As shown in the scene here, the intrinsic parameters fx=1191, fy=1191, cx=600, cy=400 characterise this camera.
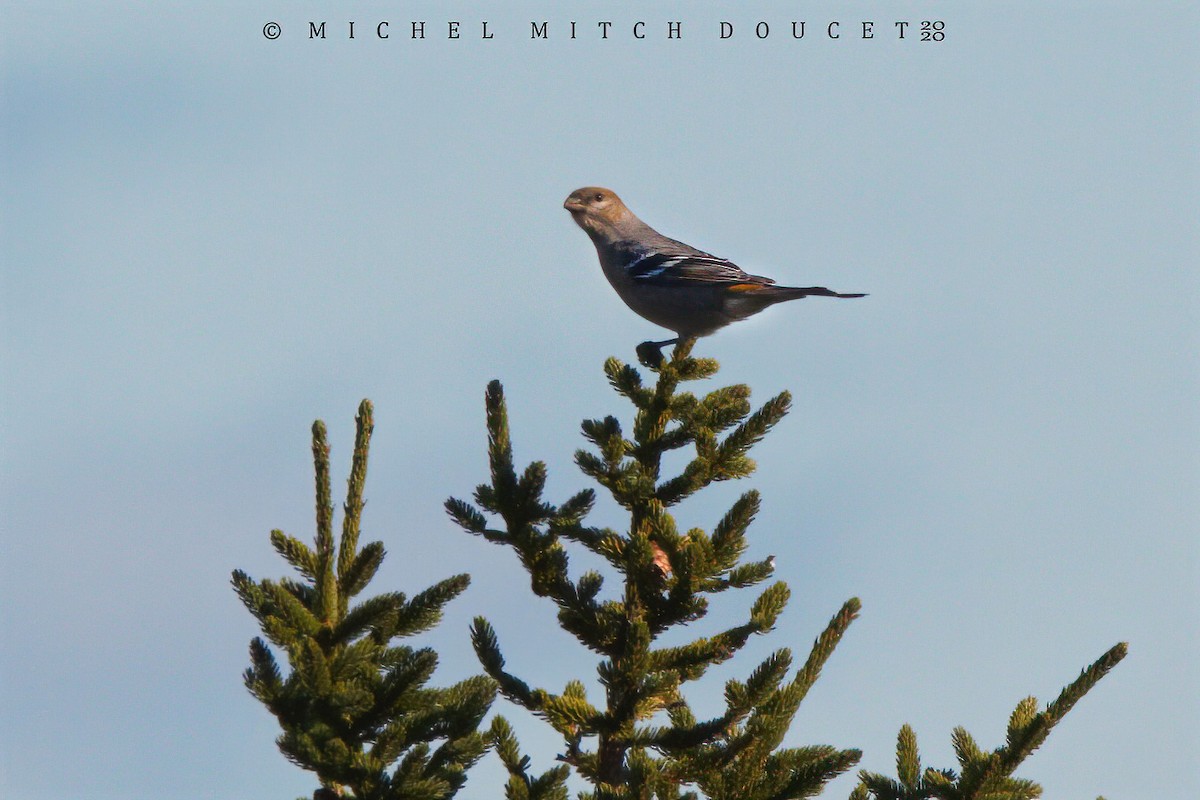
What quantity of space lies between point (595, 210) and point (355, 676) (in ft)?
23.4

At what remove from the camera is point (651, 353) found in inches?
312

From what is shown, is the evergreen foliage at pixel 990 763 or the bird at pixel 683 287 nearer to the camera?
the evergreen foliage at pixel 990 763

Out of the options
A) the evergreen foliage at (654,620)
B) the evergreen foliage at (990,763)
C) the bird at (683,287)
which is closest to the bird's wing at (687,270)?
the bird at (683,287)

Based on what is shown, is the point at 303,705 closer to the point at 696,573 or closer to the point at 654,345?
the point at 696,573

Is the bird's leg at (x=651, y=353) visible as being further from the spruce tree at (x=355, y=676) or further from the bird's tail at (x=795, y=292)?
the spruce tree at (x=355, y=676)

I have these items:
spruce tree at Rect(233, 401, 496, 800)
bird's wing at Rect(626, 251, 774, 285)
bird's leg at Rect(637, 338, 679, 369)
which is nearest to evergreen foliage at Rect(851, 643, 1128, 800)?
spruce tree at Rect(233, 401, 496, 800)

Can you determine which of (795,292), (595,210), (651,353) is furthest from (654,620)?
(595,210)

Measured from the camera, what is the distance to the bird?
8.88 meters

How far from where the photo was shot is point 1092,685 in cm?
418

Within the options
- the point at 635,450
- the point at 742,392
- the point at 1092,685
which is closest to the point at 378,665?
the point at 635,450

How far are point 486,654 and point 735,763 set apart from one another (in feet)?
3.48

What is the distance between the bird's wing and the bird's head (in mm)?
977

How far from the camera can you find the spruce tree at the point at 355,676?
3.87 metres

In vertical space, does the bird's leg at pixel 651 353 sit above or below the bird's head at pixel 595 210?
below
